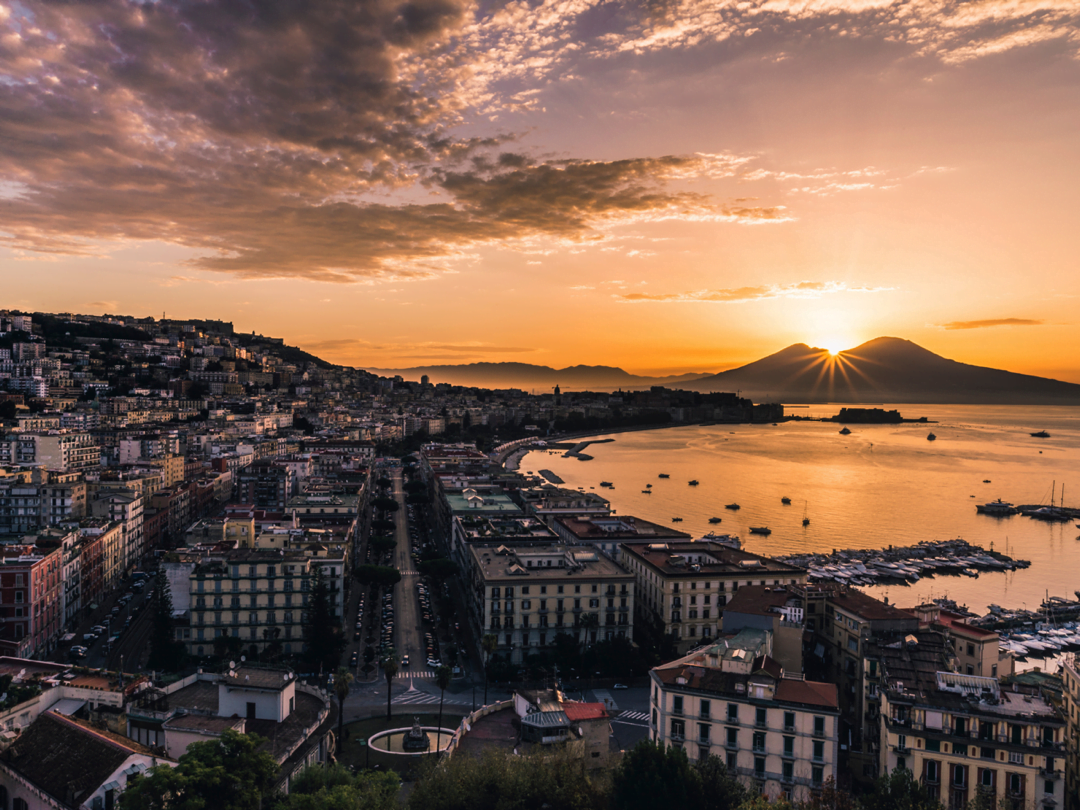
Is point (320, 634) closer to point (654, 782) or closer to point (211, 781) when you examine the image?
point (211, 781)

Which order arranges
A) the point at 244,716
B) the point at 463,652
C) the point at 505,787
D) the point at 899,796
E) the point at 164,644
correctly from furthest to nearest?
1. the point at 463,652
2. the point at 164,644
3. the point at 244,716
4. the point at 899,796
5. the point at 505,787

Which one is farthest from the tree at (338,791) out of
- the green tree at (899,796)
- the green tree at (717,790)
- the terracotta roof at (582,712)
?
the green tree at (899,796)

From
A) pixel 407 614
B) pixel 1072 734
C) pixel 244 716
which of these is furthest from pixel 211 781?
pixel 407 614

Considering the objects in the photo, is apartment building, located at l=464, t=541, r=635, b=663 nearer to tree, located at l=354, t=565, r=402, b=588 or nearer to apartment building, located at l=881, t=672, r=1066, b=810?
tree, located at l=354, t=565, r=402, b=588

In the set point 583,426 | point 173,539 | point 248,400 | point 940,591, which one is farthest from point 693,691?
point 583,426

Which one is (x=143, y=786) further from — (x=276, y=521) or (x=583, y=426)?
(x=583, y=426)
